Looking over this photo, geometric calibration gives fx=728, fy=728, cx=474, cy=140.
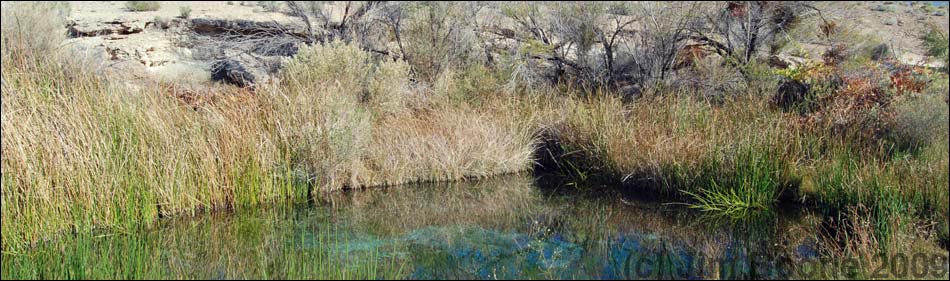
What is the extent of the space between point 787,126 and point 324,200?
543cm

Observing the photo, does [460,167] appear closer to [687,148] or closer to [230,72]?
[687,148]

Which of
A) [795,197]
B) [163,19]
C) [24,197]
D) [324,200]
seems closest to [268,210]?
[324,200]

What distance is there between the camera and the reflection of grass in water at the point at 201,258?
520 centimetres

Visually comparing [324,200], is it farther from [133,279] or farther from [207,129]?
[133,279]

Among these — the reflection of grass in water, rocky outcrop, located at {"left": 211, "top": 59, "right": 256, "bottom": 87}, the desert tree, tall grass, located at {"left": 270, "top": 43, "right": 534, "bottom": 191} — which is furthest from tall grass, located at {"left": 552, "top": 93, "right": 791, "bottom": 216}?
rocky outcrop, located at {"left": 211, "top": 59, "right": 256, "bottom": 87}

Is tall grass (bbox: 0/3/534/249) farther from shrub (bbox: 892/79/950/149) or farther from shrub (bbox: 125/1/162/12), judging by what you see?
shrub (bbox: 125/1/162/12)

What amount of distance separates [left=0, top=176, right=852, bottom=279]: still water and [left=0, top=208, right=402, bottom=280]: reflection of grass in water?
17 millimetres

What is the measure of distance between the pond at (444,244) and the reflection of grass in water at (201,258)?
0.02 meters

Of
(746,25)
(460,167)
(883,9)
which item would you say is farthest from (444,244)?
(883,9)

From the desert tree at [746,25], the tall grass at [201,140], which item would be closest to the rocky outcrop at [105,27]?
the tall grass at [201,140]

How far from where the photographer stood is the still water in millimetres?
5520

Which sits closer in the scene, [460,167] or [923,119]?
[923,119]

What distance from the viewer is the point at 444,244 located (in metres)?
6.57

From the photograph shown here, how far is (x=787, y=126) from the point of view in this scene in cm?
838
